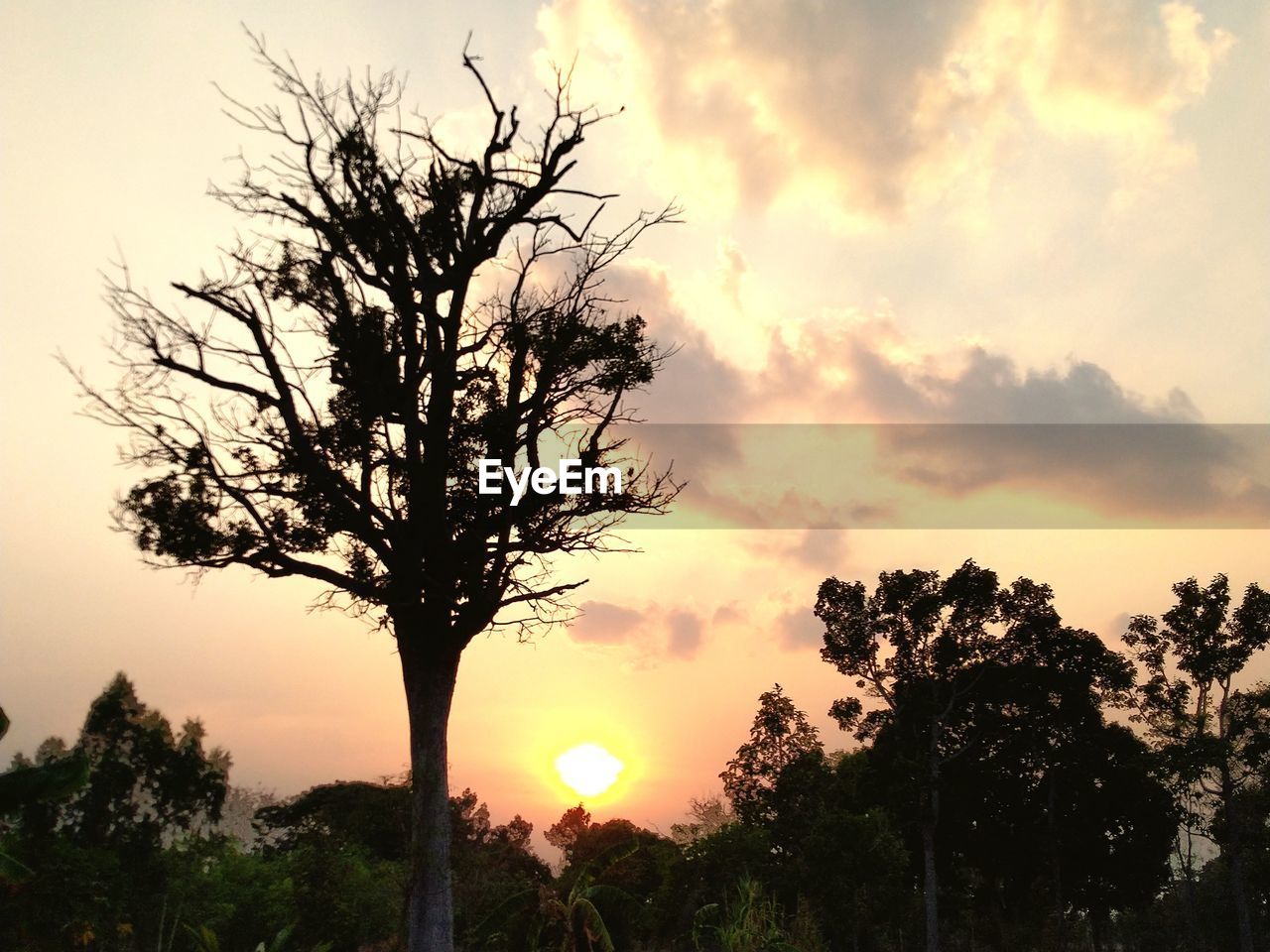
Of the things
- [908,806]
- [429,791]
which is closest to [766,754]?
[908,806]

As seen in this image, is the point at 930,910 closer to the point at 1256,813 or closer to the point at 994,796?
the point at 994,796

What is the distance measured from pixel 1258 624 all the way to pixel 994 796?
15129 mm

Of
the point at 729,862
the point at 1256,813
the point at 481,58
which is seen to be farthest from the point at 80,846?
the point at 1256,813

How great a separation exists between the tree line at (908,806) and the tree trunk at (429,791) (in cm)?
2111

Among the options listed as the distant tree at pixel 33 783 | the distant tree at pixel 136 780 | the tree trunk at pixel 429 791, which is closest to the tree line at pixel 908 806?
the distant tree at pixel 136 780

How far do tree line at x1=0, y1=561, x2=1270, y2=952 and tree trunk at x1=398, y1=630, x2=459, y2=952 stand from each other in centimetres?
2111

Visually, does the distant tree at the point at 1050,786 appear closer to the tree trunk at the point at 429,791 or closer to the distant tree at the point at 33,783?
the tree trunk at the point at 429,791

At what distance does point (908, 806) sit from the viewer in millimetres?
46938

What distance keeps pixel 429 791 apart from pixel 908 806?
36.9 meters

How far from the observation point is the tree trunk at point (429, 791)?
1548 centimetres

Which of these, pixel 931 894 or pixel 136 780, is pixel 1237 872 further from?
pixel 136 780

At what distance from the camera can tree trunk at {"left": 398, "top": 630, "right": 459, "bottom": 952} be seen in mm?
15484

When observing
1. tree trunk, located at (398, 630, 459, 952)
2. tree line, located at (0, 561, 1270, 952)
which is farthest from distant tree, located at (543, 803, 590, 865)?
tree trunk, located at (398, 630, 459, 952)

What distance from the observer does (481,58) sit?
56.2 feet
